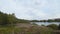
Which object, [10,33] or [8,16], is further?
[8,16]

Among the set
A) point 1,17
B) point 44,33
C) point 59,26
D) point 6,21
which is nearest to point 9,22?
point 6,21

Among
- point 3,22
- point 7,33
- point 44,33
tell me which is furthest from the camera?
point 3,22

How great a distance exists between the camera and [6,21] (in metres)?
25.7

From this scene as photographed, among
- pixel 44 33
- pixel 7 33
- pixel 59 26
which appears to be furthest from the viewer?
pixel 59 26

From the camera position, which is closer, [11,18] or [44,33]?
[44,33]

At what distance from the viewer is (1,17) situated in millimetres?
27438

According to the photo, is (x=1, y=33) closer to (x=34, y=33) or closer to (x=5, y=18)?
(x=34, y=33)

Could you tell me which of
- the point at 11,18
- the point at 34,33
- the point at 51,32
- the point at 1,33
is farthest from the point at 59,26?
the point at 1,33

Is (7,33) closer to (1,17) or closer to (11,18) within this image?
(11,18)

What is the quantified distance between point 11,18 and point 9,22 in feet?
2.15

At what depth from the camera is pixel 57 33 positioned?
15969 mm

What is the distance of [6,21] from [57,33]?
37.3ft

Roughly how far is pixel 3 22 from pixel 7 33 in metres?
11.5

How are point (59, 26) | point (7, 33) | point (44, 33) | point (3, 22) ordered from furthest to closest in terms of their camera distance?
point (3, 22) → point (59, 26) → point (44, 33) → point (7, 33)
